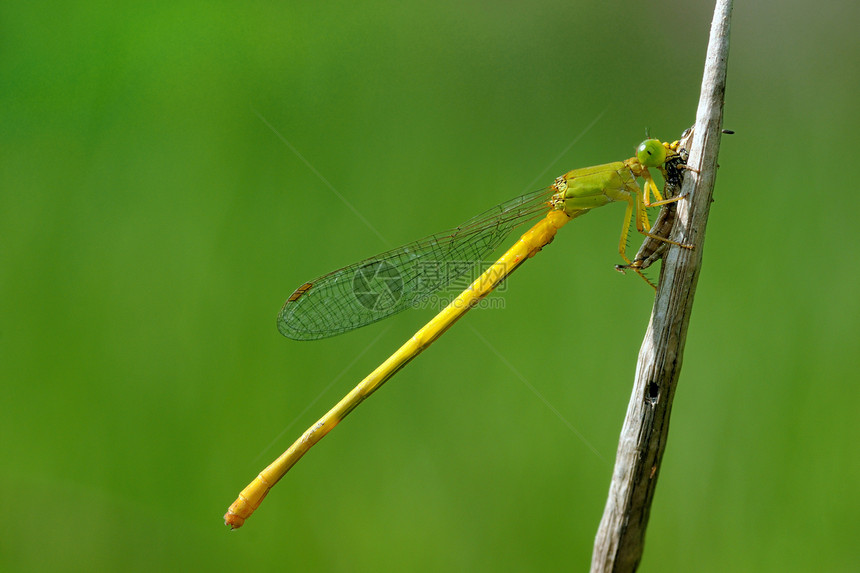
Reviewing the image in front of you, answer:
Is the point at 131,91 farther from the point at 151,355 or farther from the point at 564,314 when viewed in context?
the point at 564,314

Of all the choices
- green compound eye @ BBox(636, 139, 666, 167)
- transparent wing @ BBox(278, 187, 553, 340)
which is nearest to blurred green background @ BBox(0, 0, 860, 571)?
transparent wing @ BBox(278, 187, 553, 340)

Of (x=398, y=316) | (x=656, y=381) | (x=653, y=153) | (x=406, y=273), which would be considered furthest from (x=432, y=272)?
(x=656, y=381)

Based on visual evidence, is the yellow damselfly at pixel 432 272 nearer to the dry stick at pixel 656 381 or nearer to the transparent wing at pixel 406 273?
the transparent wing at pixel 406 273

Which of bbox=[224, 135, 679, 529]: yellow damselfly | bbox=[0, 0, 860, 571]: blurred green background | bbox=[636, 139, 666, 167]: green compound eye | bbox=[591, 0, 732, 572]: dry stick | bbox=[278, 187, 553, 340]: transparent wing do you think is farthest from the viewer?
bbox=[278, 187, 553, 340]: transparent wing

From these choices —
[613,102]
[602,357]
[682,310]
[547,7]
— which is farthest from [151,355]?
[547,7]

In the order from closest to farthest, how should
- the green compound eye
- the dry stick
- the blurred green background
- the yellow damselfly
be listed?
the dry stick, the green compound eye, the blurred green background, the yellow damselfly

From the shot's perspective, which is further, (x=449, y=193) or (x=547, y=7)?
(x=547, y=7)

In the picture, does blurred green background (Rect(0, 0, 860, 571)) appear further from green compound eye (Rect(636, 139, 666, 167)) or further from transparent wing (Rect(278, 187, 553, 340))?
green compound eye (Rect(636, 139, 666, 167))
